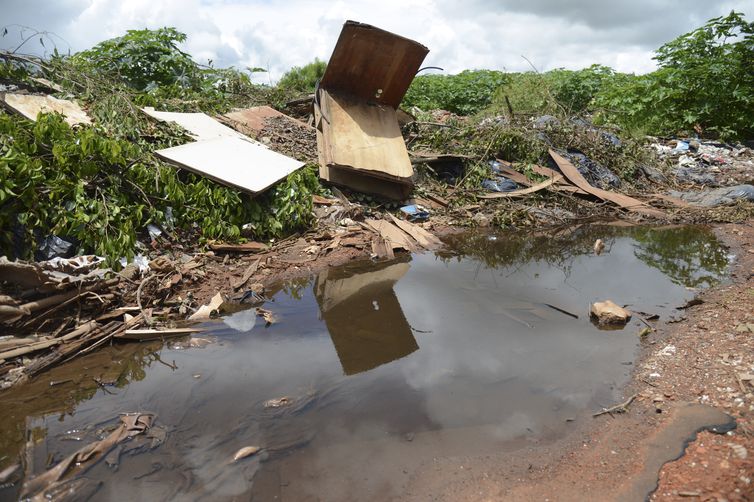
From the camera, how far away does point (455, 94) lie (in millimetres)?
14109

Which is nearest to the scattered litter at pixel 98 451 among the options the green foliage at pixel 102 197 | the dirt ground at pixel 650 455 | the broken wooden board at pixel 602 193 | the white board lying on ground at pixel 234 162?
the dirt ground at pixel 650 455

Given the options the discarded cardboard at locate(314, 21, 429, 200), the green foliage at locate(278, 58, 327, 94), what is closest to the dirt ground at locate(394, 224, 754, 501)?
the discarded cardboard at locate(314, 21, 429, 200)

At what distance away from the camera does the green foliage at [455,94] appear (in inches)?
542

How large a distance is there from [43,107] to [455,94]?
431 inches

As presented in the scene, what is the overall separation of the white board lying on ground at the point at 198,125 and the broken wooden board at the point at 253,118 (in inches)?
24.6

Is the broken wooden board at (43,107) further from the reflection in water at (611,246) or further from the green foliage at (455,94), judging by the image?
the green foliage at (455,94)

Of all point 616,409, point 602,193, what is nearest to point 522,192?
point 602,193

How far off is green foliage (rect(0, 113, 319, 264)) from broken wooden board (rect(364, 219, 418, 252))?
88 cm

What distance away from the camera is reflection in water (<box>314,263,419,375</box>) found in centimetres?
354

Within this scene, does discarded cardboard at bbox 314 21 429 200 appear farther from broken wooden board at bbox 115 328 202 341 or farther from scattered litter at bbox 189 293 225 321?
broken wooden board at bbox 115 328 202 341

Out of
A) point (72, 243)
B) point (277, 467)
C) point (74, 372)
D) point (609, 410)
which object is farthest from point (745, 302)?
point (72, 243)

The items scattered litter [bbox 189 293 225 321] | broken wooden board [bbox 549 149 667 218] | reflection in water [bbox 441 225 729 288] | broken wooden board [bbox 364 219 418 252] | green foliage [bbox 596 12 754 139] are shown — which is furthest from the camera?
green foliage [bbox 596 12 754 139]

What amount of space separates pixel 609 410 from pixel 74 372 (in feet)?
11.2

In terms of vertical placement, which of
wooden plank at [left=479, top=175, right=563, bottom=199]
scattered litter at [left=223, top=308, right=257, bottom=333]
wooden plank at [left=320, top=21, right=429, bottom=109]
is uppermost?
wooden plank at [left=320, top=21, right=429, bottom=109]
